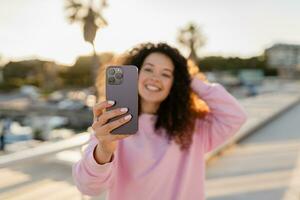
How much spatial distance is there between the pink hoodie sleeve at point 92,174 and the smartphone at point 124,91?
15 cm

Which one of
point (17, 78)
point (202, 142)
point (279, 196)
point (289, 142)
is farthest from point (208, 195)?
point (17, 78)

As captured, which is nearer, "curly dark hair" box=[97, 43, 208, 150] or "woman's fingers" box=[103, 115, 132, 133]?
"woman's fingers" box=[103, 115, 132, 133]

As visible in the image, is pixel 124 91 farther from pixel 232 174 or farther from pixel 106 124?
pixel 232 174

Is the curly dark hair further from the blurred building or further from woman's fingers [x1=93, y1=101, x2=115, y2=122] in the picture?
the blurred building

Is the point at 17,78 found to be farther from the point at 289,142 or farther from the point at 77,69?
the point at 289,142

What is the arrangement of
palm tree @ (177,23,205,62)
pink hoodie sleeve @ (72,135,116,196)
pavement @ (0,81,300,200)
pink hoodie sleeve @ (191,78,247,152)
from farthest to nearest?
palm tree @ (177,23,205,62), pavement @ (0,81,300,200), pink hoodie sleeve @ (191,78,247,152), pink hoodie sleeve @ (72,135,116,196)

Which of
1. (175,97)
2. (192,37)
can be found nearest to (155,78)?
(175,97)

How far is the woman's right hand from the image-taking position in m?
1.34

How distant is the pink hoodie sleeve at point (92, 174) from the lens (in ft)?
4.72

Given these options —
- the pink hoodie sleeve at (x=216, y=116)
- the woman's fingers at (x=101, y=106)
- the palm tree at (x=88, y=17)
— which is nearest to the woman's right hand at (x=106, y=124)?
the woman's fingers at (x=101, y=106)

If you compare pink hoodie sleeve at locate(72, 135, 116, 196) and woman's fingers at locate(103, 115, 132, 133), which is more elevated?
woman's fingers at locate(103, 115, 132, 133)

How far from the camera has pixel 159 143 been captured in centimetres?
167

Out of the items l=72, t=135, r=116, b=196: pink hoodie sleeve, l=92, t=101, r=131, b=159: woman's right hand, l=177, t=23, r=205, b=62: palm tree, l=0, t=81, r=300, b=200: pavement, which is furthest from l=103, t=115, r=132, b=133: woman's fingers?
l=177, t=23, r=205, b=62: palm tree

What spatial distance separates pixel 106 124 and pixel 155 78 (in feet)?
1.44
